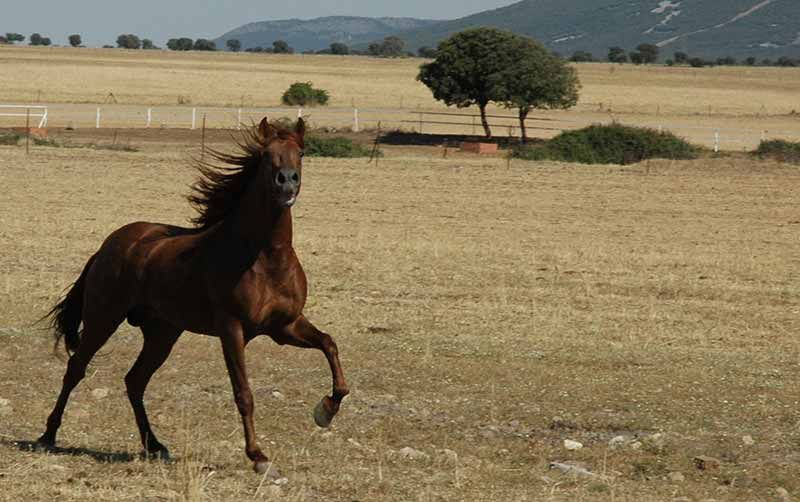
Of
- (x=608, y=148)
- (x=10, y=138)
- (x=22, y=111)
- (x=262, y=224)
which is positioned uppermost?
(x=262, y=224)

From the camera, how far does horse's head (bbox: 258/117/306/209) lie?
817 centimetres

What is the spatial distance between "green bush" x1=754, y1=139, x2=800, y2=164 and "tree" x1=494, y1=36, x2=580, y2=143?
42.3 feet

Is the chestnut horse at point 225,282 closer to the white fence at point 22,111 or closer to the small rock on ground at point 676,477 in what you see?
the small rock on ground at point 676,477

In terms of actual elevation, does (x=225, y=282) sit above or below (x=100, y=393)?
above

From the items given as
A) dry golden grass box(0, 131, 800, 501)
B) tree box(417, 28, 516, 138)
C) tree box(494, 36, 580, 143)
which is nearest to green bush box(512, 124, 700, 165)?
tree box(494, 36, 580, 143)

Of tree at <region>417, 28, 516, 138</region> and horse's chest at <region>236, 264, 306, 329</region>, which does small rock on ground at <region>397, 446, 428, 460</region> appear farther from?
tree at <region>417, 28, 516, 138</region>

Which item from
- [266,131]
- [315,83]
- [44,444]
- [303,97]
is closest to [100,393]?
[44,444]

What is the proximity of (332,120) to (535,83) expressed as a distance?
1236 cm

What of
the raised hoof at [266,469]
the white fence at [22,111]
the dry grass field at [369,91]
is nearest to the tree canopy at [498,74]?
the dry grass field at [369,91]

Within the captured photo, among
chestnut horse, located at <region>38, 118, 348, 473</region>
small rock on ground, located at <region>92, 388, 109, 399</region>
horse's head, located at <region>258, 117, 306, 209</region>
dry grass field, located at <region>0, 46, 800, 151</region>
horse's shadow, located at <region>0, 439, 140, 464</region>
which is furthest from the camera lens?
dry grass field, located at <region>0, 46, 800, 151</region>

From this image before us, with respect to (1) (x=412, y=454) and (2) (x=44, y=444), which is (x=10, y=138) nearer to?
(2) (x=44, y=444)

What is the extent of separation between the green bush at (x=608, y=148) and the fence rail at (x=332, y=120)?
847 cm

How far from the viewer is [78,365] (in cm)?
943

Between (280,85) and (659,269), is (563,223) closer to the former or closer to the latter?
(659,269)
